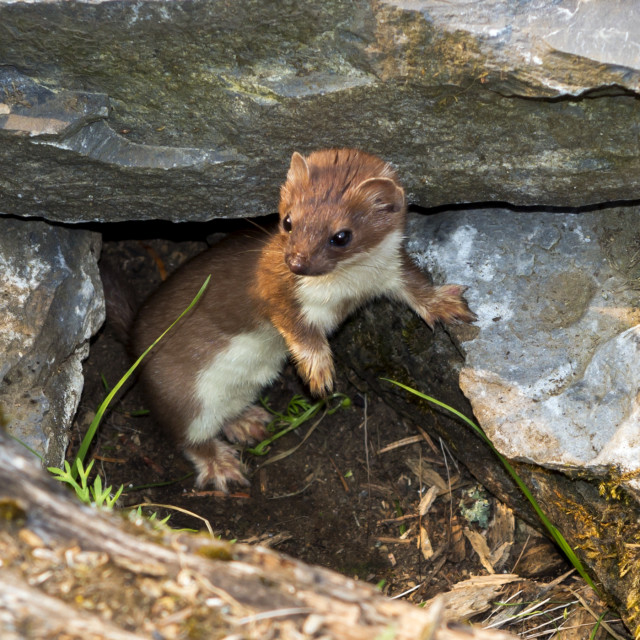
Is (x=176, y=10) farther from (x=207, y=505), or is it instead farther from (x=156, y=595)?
(x=207, y=505)

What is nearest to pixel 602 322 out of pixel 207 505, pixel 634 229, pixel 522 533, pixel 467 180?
pixel 634 229

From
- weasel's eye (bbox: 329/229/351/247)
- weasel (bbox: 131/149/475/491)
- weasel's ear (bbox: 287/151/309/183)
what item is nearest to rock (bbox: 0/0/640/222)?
weasel's ear (bbox: 287/151/309/183)

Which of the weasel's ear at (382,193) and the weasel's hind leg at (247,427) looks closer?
the weasel's ear at (382,193)

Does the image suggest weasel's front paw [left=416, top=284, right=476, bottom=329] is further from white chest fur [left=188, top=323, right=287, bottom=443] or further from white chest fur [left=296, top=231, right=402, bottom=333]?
white chest fur [left=188, top=323, right=287, bottom=443]

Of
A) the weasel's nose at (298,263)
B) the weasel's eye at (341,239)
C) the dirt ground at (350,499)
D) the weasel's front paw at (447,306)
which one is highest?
the weasel's eye at (341,239)

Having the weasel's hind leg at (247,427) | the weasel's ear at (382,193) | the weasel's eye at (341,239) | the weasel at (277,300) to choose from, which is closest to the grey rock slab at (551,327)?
the weasel at (277,300)

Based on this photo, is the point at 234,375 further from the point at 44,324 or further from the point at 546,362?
the point at 546,362

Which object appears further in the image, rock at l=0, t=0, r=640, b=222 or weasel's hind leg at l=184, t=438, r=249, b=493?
weasel's hind leg at l=184, t=438, r=249, b=493

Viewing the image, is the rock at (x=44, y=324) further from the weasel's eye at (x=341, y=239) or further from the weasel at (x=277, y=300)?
the weasel's eye at (x=341, y=239)
